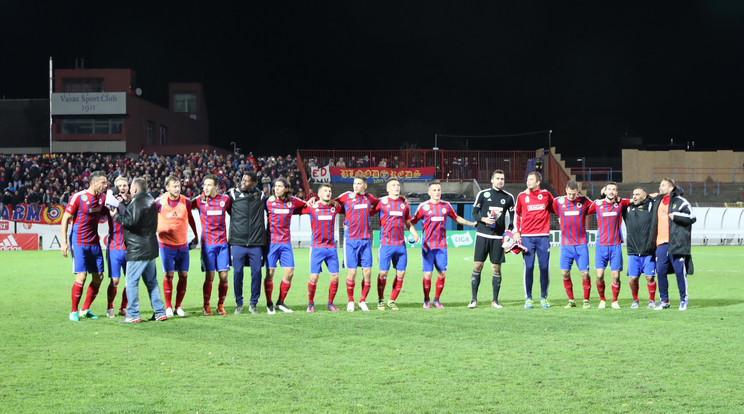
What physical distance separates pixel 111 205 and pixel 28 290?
585 centimetres

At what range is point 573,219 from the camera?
448 inches

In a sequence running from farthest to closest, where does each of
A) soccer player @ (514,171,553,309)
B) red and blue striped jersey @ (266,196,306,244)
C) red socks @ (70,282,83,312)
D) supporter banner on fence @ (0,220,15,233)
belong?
supporter banner on fence @ (0,220,15,233)
soccer player @ (514,171,553,309)
red and blue striped jersey @ (266,196,306,244)
red socks @ (70,282,83,312)

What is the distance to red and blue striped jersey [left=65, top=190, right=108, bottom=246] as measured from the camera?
9.96 m

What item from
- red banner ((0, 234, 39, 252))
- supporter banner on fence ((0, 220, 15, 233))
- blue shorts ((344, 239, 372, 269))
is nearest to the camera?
blue shorts ((344, 239, 372, 269))

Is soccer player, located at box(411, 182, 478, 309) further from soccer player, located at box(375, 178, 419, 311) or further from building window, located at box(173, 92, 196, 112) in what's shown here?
building window, located at box(173, 92, 196, 112)

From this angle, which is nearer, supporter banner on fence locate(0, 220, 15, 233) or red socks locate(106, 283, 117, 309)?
red socks locate(106, 283, 117, 309)

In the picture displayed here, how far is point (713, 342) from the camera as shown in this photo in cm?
805

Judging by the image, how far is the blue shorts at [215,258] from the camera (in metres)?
10.6

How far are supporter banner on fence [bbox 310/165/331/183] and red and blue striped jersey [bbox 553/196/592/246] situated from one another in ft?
94.1

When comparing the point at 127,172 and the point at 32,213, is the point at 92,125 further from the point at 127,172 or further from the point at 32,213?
the point at 32,213

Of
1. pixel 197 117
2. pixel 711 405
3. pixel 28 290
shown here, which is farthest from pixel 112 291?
pixel 197 117

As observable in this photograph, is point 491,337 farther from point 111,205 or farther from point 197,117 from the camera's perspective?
point 197,117

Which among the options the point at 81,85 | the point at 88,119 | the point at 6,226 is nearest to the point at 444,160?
the point at 6,226

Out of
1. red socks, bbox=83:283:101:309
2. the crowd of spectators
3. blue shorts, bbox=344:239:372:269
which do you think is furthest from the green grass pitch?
the crowd of spectators
